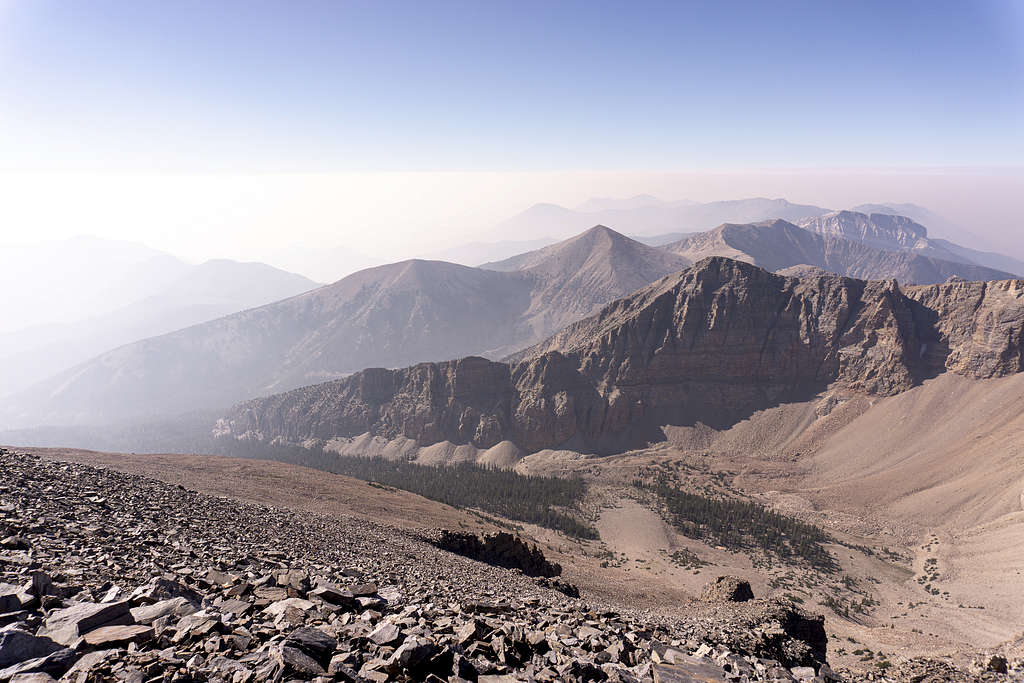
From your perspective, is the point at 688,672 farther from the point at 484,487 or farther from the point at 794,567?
the point at 484,487

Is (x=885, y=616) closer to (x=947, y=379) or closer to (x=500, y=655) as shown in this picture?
(x=500, y=655)

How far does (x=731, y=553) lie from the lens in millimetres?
71250

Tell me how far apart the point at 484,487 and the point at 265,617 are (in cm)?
9576

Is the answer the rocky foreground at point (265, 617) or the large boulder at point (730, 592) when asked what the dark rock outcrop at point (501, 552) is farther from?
the large boulder at point (730, 592)

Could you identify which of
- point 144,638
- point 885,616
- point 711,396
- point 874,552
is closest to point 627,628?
point 144,638

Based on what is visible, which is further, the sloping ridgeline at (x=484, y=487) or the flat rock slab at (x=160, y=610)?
the sloping ridgeline at (x=484, y=487)

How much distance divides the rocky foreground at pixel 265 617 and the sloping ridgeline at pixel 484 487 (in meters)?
56.7

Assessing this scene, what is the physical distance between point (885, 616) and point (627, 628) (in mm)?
54145

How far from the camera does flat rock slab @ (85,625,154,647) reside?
8.94 metres

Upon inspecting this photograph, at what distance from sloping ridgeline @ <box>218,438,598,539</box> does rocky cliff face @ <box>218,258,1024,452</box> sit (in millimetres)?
24038

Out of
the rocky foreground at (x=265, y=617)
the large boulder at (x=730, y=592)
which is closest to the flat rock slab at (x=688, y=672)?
the rocky foreground at (x=265, y=617)

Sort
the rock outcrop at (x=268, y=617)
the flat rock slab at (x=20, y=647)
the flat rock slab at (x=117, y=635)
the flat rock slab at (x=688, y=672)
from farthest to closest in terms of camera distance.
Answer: the flat rock slab at (x=688, y=672), the flat rock slab at (x=117, y=635), the rock outcrop at (x=268, y=617), the flat rock slab at (x=20, y=647)

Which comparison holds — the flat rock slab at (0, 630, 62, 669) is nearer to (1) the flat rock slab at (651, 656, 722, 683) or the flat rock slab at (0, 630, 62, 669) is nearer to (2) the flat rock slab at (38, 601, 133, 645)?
(2) the flat rock slab at (38, 601, 133, 645)

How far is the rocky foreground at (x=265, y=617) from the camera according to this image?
8828 millimetres
